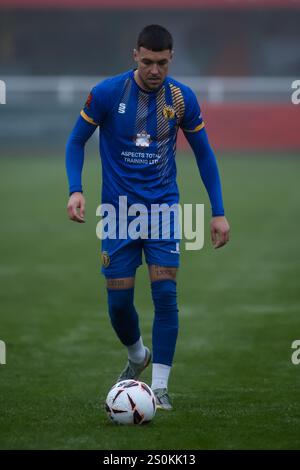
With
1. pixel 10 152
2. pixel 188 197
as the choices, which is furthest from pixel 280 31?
pixel 188 197

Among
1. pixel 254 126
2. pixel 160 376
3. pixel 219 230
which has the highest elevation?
pixel 254 126

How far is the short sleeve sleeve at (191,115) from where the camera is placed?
6.87 m

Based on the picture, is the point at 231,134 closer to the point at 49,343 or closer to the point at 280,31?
the point at 280,31

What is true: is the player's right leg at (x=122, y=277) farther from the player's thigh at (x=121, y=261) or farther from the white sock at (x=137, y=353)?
the white sock at (x=137, y=353)

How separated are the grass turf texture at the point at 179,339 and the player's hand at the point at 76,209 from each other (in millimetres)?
1148

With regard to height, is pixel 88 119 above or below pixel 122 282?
above

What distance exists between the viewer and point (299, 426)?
606cm

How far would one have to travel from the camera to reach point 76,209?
6.55 metres

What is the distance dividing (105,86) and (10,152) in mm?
20152

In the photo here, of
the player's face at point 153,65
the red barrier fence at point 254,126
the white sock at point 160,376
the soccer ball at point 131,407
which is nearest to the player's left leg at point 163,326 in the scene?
the white sock at point 160,376

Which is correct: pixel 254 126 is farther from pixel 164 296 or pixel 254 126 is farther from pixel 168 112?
pixel 164 296

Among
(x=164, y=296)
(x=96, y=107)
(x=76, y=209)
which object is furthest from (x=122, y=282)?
(x=96, y=107)

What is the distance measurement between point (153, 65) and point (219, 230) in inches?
43.5

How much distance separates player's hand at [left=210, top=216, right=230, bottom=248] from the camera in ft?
Result: 22.5
